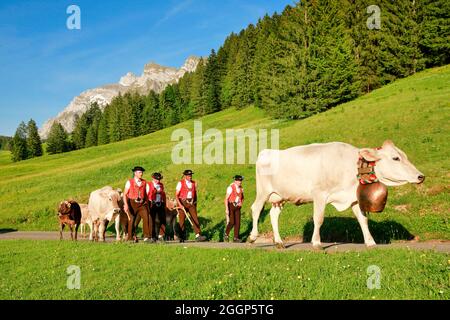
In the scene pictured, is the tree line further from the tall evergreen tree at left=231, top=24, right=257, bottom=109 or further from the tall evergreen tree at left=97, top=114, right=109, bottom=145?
the tall evergreen tree at left=97, top=114, right=109, bottom=145

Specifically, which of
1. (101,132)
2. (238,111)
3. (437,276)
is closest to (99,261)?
(437,276)

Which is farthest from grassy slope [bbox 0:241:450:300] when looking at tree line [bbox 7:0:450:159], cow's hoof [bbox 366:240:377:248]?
tree line [bbox 7:0:450:159]

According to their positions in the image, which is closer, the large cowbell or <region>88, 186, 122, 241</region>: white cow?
the large cowbell

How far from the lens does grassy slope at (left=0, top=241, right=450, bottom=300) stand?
634 cm

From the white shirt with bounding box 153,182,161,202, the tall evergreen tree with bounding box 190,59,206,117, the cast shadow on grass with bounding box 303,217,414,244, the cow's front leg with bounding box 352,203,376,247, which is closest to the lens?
the cow's front leg with bounding box 352,203,376,247

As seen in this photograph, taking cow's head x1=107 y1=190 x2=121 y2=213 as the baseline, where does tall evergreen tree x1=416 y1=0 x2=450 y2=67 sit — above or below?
above

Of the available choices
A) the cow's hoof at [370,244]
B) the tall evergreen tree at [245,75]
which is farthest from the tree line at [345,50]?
the cow's hoof at [370,244]

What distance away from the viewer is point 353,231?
1448 cm

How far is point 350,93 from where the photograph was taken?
1932 inches

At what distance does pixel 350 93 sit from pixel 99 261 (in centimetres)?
4417

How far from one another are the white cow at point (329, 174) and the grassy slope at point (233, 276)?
1895mm

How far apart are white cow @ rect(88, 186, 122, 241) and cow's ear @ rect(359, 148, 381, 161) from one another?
10.8m

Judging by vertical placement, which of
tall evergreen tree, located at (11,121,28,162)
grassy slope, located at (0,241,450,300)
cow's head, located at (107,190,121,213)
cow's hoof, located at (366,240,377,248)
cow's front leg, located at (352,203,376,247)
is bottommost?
grassy slope, located at (0,241,450,300)
